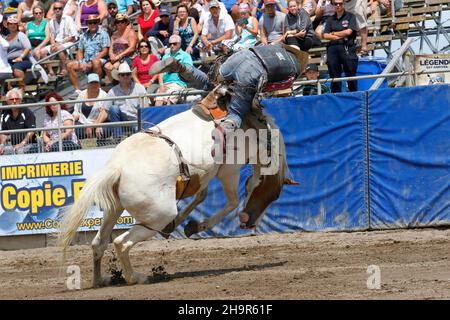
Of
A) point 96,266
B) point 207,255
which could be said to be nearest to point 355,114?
point 207,255

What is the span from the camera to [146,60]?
56.0 feet

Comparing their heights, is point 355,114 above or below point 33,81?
below

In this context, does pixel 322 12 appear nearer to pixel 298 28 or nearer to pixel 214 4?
pixel 298 28

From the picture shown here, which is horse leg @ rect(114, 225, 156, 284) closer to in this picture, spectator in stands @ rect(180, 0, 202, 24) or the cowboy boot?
the cowboy boot

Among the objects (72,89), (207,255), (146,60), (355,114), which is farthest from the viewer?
(72,89)

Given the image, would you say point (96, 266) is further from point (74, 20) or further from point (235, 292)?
point (74, 20)

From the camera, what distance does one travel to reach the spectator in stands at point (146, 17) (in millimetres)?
Result: 19188

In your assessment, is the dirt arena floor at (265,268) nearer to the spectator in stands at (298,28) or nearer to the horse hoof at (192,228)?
the horse hoof at (192,228)

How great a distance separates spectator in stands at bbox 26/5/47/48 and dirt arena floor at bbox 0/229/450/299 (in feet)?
21.8

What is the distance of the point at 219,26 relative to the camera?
17812mm

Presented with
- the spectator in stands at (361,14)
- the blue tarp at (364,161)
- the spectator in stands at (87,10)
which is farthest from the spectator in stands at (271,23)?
the spectator in stands at (87,10)

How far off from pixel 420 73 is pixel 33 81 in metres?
9.81
